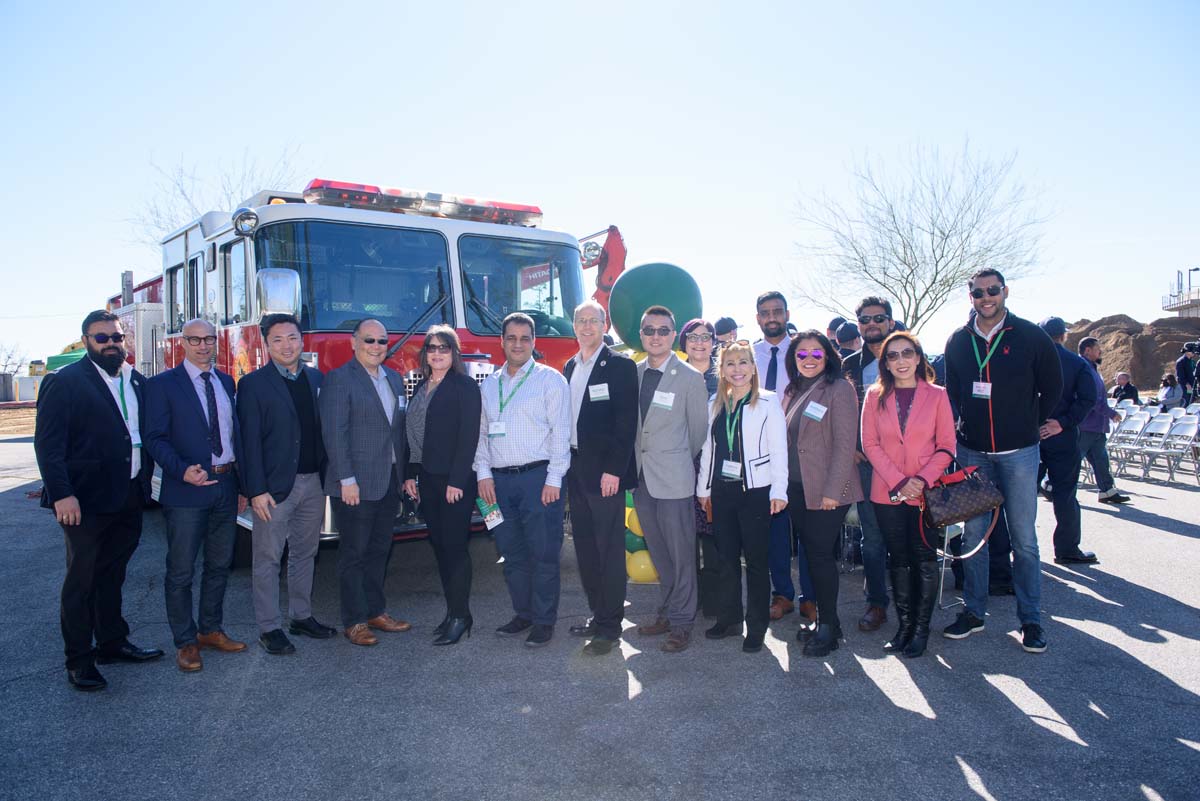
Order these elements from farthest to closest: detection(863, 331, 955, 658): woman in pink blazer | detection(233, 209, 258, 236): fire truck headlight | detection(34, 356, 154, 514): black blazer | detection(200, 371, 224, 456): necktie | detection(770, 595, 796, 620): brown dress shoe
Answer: detection(233, 209, 258, 236): fire truck headlight < detection(770, 595, 796, 620): brown dress shoe < detection(200, 371, 224, 456): necktie < detection(863, 331, 955, 658): woman in pink blazer < detection(34, 356, 154, 514): black blazer

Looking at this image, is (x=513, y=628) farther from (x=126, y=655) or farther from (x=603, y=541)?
(x=126, y=655)

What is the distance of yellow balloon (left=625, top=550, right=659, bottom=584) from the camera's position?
19.8ft

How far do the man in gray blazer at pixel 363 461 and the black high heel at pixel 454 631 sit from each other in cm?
42

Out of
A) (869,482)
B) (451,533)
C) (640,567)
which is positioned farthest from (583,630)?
(869,482)

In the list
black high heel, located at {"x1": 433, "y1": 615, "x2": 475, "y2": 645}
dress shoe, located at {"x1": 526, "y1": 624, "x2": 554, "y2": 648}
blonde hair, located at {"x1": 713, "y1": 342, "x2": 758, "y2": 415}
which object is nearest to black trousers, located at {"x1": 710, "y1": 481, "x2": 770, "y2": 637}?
blonde hair, located at {"x1": 713, "y1": 342, "x2": 758, "y2": 415}

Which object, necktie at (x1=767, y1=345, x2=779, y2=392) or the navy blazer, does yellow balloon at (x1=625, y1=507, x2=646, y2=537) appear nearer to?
necktie at (x1=767, y1=345, x2=779, y2=392)

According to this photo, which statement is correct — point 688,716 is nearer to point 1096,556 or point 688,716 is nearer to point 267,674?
point 267,674

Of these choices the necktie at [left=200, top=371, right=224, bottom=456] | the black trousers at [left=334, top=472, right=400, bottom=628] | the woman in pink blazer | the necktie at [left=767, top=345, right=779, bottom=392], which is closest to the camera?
the woman in pink blazer

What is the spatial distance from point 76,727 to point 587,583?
272 centimetres

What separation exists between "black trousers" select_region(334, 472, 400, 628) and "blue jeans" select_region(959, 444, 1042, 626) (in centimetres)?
352

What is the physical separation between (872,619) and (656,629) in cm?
135

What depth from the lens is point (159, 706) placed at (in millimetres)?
3961

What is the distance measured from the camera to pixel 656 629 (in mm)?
4984

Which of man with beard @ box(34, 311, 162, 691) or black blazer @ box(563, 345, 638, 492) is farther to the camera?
black blazer @ box(563, 345, 638, 492)
